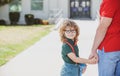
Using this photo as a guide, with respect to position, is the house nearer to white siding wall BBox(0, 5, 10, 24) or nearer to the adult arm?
white siding wall BBox(0, 5, 10, 24)

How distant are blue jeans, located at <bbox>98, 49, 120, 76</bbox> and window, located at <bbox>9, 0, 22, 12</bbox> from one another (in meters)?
30.9

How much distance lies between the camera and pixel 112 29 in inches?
144

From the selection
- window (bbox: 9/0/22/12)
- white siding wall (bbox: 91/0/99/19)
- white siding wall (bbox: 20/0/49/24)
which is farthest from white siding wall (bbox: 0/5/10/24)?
white siding wall (bbox: 91/0/99/19)

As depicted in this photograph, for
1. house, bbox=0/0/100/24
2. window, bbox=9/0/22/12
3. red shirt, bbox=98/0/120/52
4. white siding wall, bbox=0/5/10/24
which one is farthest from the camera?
window, bbox=9/0/22/12

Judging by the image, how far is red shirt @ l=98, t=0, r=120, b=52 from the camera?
3.59 metres

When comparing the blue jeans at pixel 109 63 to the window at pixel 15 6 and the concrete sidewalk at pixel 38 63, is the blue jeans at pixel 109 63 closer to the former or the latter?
the concrete sidewalk at pixel 38 63

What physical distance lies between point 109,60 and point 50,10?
1187 inches

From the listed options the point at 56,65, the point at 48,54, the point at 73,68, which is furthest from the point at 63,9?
the point at 73,68

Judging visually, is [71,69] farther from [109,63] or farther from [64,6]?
[64,6]

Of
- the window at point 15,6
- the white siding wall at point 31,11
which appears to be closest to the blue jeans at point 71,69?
the white siding wall at point 31,11

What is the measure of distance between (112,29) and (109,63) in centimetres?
30

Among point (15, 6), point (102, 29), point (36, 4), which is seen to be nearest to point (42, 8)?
point (36, 4)

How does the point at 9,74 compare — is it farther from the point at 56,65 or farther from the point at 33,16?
the point at 33,16

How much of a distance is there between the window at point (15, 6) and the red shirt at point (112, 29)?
1218 inches
